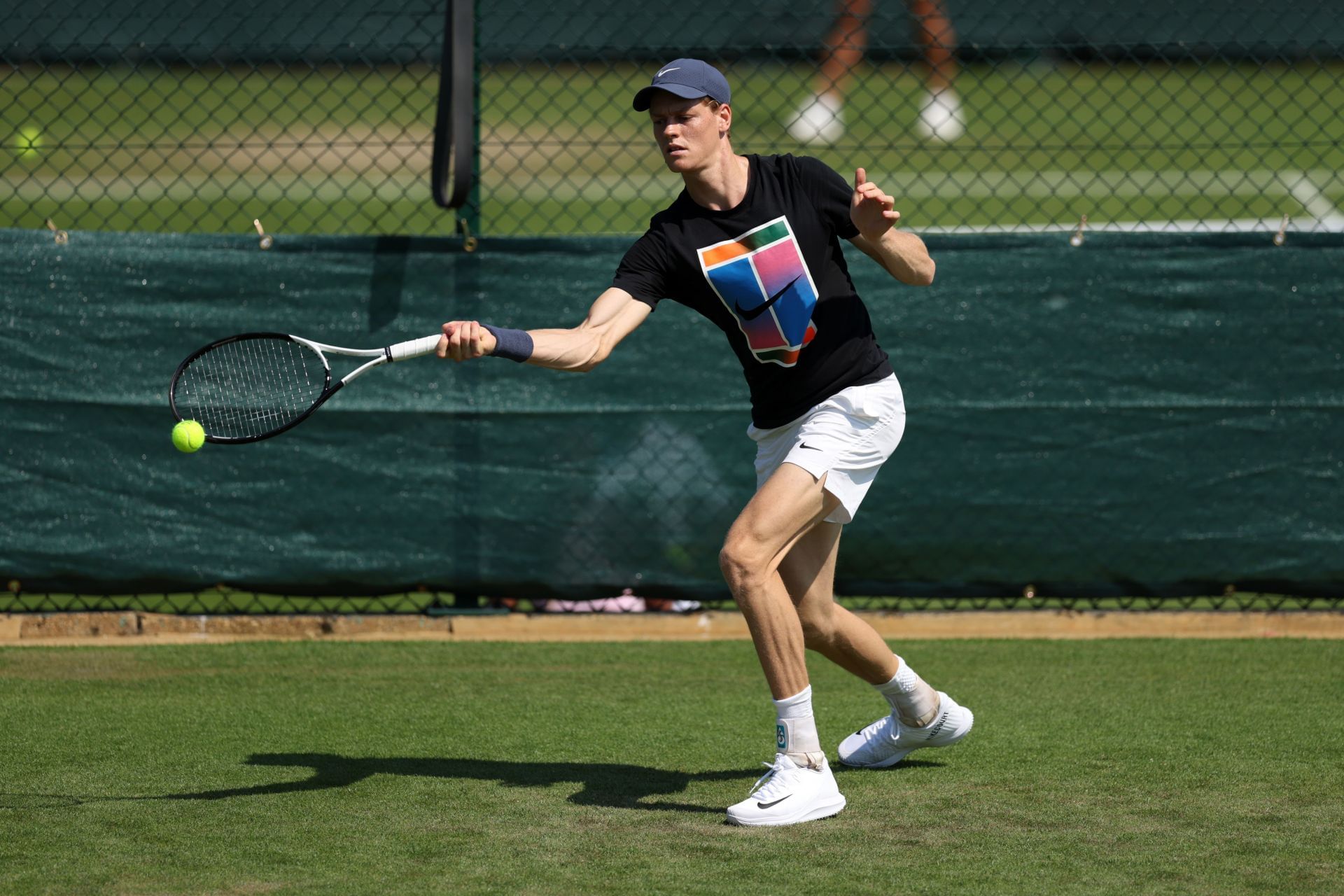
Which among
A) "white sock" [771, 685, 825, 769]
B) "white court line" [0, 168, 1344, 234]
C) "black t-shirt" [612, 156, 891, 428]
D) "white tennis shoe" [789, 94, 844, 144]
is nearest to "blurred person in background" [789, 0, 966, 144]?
"white tennis shoe" [789, 94, 844, 144]

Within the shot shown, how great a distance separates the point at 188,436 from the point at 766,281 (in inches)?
60.5

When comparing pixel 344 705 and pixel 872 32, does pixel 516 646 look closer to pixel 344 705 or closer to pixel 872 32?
pixel 344 705

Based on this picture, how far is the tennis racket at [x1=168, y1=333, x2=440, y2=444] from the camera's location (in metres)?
3.99

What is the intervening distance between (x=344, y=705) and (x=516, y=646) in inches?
39.6

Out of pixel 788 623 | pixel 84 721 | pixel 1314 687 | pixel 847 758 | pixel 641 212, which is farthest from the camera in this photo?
pixel 641 212

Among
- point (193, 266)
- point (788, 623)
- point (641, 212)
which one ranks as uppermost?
point (641, 212)

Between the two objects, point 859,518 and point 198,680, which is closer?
point 198,680

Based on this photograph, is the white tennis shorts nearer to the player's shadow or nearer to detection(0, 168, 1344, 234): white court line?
the player's shadow

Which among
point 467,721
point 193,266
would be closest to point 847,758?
point 467,721

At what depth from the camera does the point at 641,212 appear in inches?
549

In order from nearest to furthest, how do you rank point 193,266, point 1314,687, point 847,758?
1. point 847,758
2. point 1314,687
3. point 193,266

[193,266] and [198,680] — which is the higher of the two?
[193,266]

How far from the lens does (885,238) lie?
415cm

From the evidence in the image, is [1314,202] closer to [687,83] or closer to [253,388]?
[687,83]
